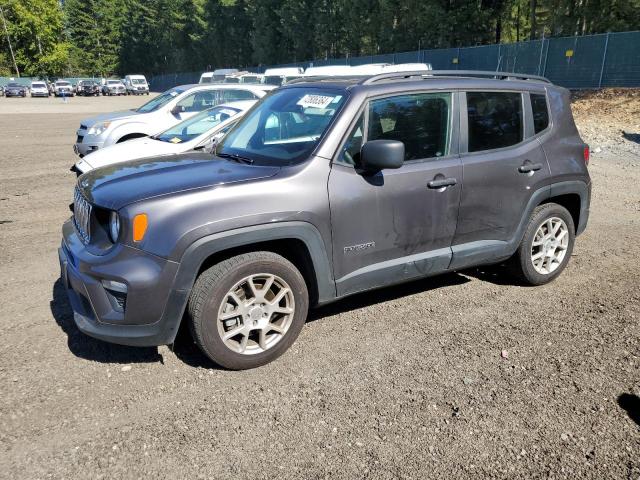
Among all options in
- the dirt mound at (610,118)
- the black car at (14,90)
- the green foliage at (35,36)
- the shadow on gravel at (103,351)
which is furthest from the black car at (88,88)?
the shadow on gravel at (103,351)

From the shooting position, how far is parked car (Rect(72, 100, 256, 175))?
7207 millimetres

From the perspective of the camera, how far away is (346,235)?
11.1 ft

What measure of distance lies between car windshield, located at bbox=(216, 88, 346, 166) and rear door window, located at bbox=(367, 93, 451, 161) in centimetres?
31

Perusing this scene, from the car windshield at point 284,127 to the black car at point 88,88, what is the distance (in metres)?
62.7

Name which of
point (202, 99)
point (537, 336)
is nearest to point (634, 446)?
point (537, 336)

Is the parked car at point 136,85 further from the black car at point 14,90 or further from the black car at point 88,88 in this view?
the black car at point 14,90

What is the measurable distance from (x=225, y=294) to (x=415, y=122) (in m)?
1.90

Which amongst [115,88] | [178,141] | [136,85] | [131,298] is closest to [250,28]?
[136,85]

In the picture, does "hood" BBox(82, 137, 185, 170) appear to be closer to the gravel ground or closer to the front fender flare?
the gravel ground

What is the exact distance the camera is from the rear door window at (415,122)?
11.7ft

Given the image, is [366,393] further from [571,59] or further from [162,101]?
[571,59]

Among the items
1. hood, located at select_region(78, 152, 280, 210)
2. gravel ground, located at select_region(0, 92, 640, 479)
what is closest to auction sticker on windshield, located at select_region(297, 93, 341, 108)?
hood, located at select_region(78, 152, 280, 210)

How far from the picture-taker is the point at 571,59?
23.3m

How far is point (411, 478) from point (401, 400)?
2.03ft
